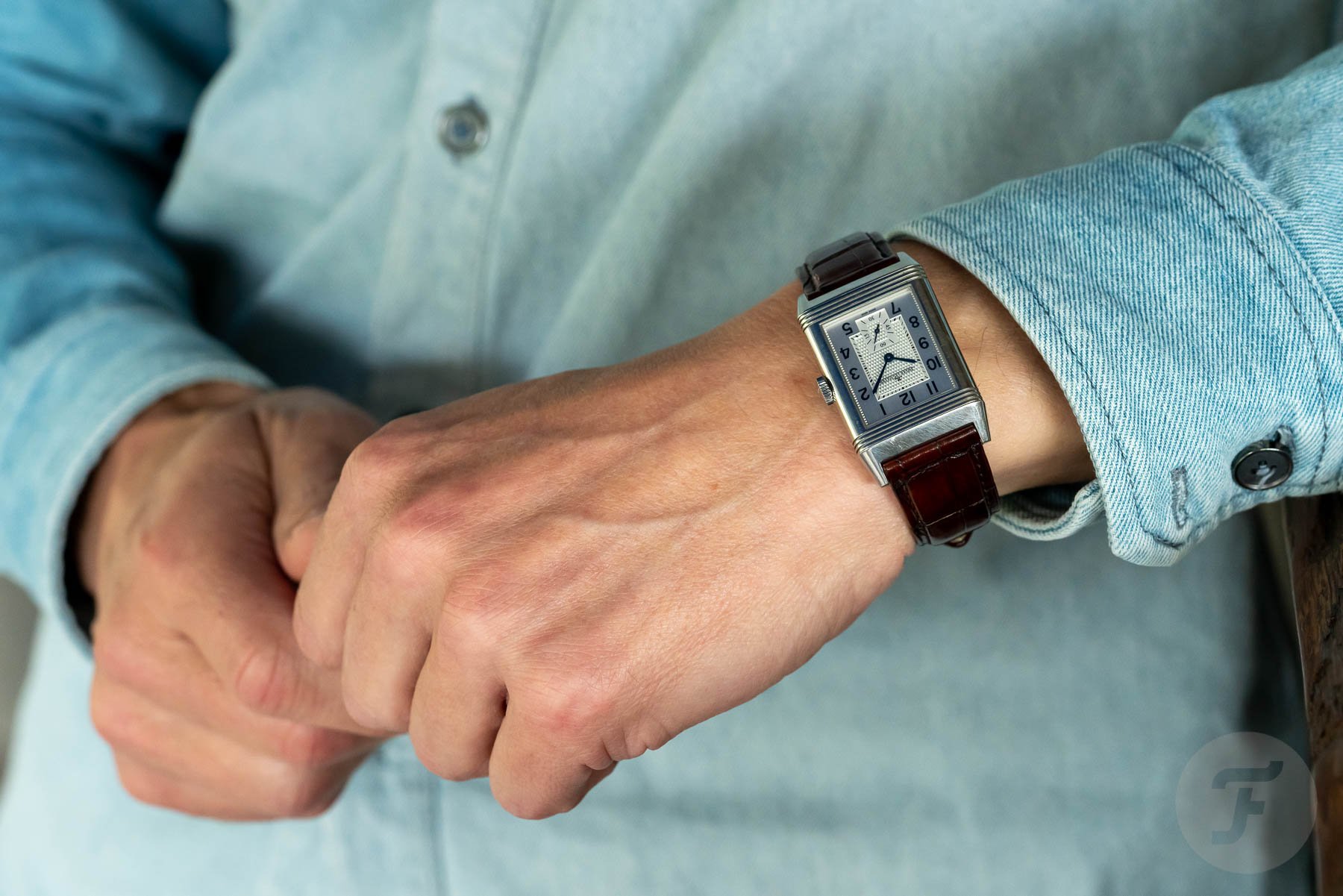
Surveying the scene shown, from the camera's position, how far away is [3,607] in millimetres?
1464

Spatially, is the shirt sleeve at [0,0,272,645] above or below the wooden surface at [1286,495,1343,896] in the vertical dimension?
below

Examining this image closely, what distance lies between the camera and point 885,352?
51cm

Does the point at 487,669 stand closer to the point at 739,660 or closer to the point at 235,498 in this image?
the point at 739,660

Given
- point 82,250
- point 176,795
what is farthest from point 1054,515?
point 82,250

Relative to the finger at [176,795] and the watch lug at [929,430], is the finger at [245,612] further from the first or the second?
the watch lug at [929,430]

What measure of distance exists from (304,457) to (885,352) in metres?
0.48

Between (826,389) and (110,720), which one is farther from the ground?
(826,389)

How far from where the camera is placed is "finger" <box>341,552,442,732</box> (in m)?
0.54

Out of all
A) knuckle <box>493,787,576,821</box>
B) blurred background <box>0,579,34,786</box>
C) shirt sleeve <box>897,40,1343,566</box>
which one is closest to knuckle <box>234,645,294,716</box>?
knuckle <box>493,787,576,821</box>

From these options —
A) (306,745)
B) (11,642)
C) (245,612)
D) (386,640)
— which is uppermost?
(386,640)

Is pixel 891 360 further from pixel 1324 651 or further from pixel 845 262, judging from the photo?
pixel 1324 651

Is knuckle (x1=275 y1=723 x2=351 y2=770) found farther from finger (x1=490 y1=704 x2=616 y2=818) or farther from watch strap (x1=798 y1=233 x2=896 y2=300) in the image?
watch strap (x1=798 y1=233 x2=896 y2=300)

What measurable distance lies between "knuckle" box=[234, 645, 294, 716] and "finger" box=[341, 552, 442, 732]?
8cm

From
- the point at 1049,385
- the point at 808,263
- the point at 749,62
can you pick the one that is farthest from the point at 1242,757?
the point at 749,62
